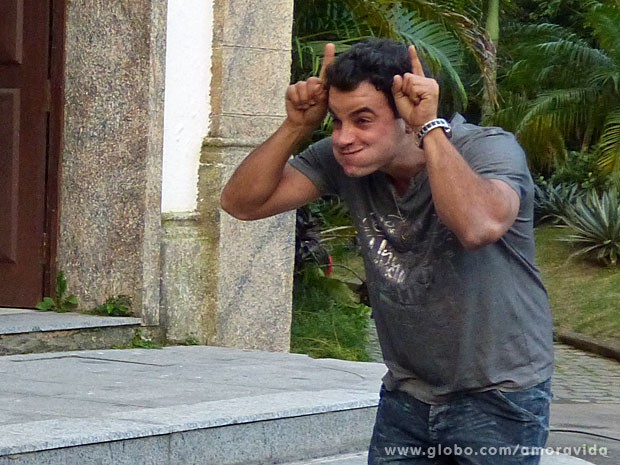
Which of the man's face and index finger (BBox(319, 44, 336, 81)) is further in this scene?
index finger (BBox(319, 44, 336, 81))

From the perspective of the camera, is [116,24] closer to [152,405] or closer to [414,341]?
[152,405]

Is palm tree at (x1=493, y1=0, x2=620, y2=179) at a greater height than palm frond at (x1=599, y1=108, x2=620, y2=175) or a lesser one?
greater

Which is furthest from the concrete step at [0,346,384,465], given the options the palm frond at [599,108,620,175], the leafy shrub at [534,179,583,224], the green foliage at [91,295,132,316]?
the leafy shrub at [534,179,583,224]

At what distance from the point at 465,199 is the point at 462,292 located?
290mm

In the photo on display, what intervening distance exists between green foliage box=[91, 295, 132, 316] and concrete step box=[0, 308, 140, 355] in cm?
6

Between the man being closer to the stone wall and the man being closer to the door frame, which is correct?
the stone wall

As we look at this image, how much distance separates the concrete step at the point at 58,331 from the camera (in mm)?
6586

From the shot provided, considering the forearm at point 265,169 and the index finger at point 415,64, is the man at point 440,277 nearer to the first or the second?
the index finger at point 415,64

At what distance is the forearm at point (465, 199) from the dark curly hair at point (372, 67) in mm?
198

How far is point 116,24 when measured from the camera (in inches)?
282

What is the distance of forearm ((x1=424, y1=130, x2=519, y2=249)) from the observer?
8.71 feet

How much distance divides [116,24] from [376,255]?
176 inches

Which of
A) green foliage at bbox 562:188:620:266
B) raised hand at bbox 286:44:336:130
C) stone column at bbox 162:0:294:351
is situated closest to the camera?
raised hand at bbox 286:44:336:130

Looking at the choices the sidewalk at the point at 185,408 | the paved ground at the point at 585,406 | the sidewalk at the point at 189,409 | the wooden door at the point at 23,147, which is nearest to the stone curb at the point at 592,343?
the paved ground at the point at 585,406
